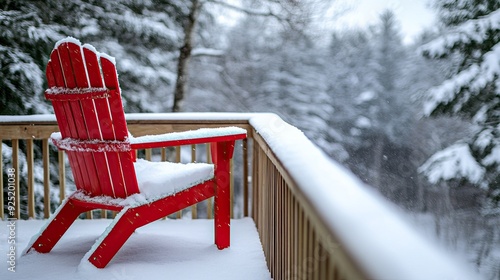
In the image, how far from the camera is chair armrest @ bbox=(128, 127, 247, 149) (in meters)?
2.40

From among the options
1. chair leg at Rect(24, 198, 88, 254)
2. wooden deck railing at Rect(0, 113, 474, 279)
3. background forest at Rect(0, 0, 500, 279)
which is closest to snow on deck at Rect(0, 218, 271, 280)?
chair leg at Rect(24, 198, 88, 254)

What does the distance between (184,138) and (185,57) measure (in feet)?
23.5

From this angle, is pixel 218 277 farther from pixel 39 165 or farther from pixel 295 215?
pixel 39 165

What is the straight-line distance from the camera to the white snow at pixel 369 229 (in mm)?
714

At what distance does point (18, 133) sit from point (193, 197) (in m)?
1.62

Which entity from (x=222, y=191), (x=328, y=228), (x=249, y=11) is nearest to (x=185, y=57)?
(x=249, y=11)

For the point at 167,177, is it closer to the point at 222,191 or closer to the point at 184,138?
the point at 184,138

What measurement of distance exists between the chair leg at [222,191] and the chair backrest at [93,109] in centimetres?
47

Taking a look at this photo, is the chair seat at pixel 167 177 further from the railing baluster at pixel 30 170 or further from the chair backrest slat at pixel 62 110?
the railing baluster at pixel 30 170

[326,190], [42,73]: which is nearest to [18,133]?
[326,190]

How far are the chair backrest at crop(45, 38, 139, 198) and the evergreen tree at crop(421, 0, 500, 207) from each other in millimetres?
6369

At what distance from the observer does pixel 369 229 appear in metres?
0.86

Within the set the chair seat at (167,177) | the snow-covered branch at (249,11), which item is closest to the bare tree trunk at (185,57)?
the snow-covered branch at (249,11)

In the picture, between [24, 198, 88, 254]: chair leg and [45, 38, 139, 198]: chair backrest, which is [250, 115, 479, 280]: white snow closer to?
[45, 38, 139, 198]: chair backrest
